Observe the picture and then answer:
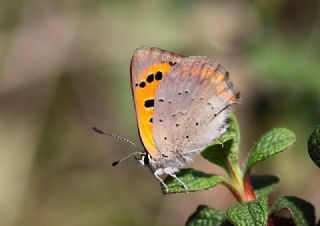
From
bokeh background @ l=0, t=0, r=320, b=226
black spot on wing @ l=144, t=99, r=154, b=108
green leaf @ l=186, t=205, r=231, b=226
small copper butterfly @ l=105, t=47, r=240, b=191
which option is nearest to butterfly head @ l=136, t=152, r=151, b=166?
small copper butterfly @ l=105, t=47, r=240, b=191

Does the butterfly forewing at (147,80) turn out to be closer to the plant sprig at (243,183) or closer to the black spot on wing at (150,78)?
the black spot on wing at (150,78)

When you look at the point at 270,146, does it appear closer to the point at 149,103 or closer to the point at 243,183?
the point at 243,183

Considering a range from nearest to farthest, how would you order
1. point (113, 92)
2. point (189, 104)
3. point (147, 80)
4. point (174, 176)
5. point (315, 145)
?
point (315, 145) < point (174, 176) < point (147, 80) < point (189, 104) < point (113, 92)

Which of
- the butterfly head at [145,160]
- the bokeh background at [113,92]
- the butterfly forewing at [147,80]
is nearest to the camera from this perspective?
the butterfly forewing at [147,80]

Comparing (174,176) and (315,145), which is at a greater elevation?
(315,145)

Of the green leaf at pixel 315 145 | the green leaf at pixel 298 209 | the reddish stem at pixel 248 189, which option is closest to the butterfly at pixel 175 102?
the reddish stem at pixel 248 189

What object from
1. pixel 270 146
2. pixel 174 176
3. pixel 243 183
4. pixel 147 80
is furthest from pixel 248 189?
pixel 147 80
